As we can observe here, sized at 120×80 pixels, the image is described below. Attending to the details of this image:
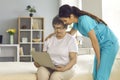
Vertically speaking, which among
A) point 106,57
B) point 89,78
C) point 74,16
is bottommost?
point 89,78

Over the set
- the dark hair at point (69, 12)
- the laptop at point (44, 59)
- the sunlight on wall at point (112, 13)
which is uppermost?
the sunlight on wall at point (112, 13)

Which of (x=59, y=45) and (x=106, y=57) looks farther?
(x=59, y=45)

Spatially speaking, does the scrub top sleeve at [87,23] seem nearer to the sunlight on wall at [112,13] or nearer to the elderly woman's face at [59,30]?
the elderly woman's face at [59,30]

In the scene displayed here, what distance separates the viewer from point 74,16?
230cm

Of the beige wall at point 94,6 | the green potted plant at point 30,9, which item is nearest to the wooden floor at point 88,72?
the beige wall at point 94,6

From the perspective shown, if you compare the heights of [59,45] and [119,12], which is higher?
[119,12]

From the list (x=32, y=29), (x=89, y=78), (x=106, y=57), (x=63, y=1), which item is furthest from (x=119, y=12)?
(x=106, y=57)

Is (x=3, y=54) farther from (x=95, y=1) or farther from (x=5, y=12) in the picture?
(x=95, y=1)

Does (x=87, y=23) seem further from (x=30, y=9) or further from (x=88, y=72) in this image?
(x=30, y=9)

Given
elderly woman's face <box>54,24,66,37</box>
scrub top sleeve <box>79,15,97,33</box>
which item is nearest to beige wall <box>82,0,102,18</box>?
elderly woman's face <box>54,24,66,37</box>

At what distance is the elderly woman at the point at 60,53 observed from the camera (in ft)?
8.08

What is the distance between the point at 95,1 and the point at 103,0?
0.17 meters

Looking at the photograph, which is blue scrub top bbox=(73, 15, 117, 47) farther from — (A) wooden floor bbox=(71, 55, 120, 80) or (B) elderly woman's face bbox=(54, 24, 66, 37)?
(A) wooden floor bbox=(71, 55, 120, 80)

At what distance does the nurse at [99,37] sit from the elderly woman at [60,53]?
278 millimetres
